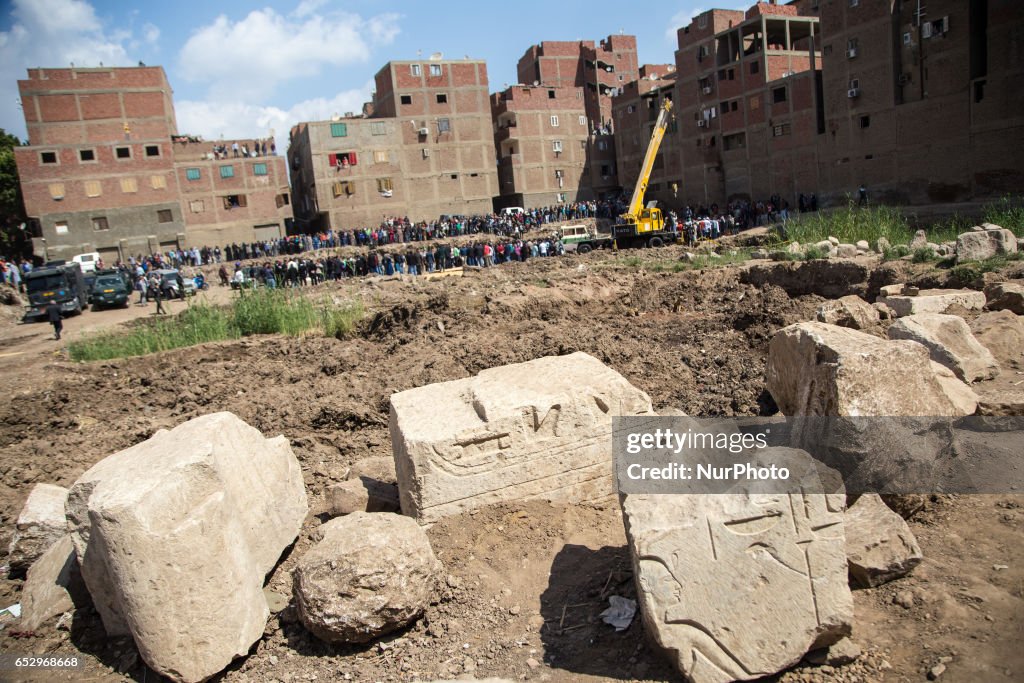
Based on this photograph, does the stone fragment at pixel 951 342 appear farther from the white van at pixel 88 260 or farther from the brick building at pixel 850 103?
the white van at pixel 88 260

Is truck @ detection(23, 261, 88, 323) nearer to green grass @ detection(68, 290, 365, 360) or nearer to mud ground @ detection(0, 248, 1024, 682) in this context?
mud ground @ detection(0, 248, 1024, 682)

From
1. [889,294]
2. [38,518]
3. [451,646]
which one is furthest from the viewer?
[889,294]

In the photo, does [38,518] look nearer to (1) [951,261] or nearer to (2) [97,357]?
(2) [97,357]

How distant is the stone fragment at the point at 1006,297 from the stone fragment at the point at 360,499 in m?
8.77

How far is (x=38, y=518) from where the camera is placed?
554cm

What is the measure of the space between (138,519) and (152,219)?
39.3 metres

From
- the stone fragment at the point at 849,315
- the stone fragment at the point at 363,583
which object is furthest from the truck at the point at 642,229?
the stone fragment at the point at 363,583

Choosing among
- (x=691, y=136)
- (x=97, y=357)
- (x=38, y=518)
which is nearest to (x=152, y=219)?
(x=97, y=357)

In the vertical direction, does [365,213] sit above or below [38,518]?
above

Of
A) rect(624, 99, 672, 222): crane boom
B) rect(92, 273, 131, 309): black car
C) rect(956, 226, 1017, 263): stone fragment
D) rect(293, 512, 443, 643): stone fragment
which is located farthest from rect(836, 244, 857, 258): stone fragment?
rect(92, 273, 131, 309): black car

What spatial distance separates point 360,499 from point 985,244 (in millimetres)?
12944

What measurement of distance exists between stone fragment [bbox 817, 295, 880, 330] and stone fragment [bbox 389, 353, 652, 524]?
4.01 meters

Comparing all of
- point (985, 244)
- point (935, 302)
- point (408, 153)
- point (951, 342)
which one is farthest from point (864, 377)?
point (408, 153)

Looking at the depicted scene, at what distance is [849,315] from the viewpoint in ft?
27.0
